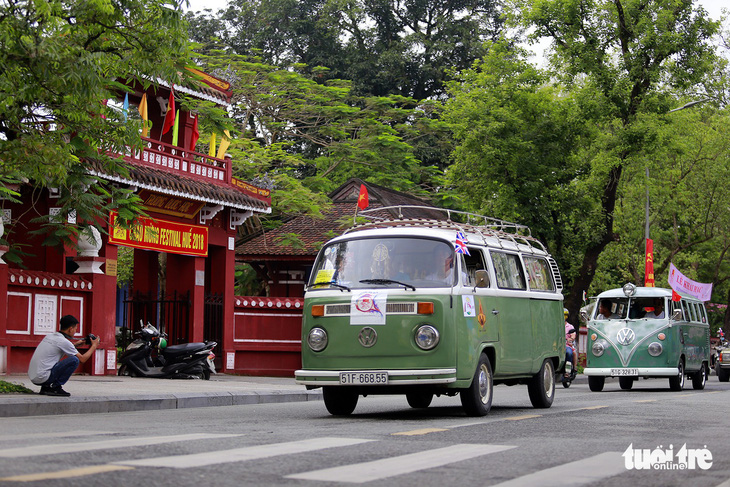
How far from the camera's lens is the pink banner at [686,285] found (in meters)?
32.7

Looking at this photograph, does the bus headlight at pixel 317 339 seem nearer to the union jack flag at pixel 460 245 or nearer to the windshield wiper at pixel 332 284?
the windshield wiper at pixel 332 284

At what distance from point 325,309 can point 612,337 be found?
1239cm

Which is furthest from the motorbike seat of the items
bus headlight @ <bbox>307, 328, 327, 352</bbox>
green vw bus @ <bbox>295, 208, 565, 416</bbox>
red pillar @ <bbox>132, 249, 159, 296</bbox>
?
bus headlight @ <bbox>307, 328, 327, 352</bbox>

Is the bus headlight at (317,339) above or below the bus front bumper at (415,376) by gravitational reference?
above

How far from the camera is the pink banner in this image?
32688 millimetres

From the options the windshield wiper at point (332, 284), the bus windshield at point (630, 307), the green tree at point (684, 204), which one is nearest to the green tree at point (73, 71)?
the windshield wiper at point (332, 284)

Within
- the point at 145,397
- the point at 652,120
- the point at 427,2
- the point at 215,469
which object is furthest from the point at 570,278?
the point at 215,469

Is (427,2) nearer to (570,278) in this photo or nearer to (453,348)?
(570,278)

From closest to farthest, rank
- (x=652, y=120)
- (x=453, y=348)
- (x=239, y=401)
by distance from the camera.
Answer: (x=453, y=348), (x=239, y=401), (x=652, y=120)

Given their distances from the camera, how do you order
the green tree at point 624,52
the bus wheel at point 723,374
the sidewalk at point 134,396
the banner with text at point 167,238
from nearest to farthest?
the sidewalk at point 134,396, the banner with text at point 167,238, the green tree at point 624,52, the bus wheel at point 723,374

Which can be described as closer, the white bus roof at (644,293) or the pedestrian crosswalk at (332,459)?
the pedestrian crosswalk at (332,459)

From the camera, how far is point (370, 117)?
38.8 metres

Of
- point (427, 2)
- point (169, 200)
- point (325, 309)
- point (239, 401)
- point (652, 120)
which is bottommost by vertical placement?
point (239, 401)

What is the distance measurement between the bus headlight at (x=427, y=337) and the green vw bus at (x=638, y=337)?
473 inches
